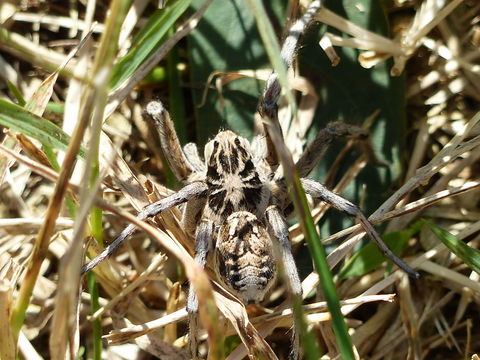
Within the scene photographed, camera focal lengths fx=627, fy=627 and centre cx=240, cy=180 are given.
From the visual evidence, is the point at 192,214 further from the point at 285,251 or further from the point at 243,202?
the point at 285,251

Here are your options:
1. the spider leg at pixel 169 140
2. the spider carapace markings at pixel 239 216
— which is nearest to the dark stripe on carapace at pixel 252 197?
the spider carapace markings at pixel 239 216

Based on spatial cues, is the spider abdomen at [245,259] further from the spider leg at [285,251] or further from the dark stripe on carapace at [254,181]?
the dark stripe on carapace at [254,181]

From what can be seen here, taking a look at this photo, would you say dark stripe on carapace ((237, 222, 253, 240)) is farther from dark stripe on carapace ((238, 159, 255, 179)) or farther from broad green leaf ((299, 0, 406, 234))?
broad green leaf ((299, 0, 406, 234))

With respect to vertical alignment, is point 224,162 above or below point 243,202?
above

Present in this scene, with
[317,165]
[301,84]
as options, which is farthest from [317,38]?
[317,165]

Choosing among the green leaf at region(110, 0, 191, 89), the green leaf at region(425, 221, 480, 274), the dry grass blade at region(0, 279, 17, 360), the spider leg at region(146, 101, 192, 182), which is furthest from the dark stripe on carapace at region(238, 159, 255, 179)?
the dry grass blade at region(0, 279, 17, 360)

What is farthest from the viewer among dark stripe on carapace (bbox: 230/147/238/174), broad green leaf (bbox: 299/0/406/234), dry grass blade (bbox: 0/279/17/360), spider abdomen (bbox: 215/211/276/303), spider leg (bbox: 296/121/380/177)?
broad green leaf (bbox: 299/0/406/234)

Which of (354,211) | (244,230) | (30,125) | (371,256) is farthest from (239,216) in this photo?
(30,125)
